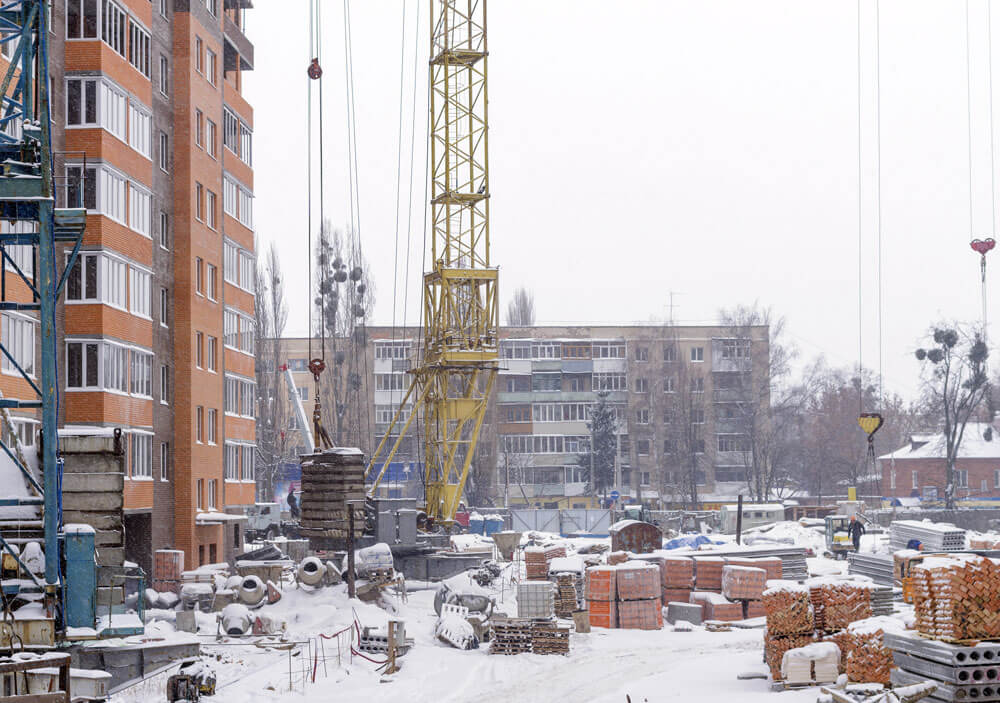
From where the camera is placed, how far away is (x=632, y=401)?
9888 cm

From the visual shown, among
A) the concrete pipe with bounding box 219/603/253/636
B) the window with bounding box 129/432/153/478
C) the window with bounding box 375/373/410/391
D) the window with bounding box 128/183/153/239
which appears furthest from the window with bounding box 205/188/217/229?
the window with bounding box 375/373/410/391

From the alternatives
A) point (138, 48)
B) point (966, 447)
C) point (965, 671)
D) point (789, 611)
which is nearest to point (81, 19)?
point (138, 48)

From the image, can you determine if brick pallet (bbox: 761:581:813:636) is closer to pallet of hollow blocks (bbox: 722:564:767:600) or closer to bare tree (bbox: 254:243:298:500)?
pallet of hollow blocks (bbox: 722:564:767:600)

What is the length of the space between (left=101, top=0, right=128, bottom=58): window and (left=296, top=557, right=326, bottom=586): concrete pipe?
14.7 m

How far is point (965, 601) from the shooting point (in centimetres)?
1631

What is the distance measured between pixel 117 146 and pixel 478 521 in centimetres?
3449

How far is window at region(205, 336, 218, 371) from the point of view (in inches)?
1641

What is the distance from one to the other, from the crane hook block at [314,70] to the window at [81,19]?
392 inches

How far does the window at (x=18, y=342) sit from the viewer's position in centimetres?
2842

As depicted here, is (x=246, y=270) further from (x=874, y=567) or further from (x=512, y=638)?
(x=874, y=567)

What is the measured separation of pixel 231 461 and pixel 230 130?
11.8 m

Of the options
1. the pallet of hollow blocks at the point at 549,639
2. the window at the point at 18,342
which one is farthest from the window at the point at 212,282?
the pallet of hollow blocks at the point at 549,639

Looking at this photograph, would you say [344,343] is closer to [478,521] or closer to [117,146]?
[478,521]

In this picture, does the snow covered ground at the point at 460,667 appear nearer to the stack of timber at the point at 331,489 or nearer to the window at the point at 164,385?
the stack of timber at the point at 331,489
